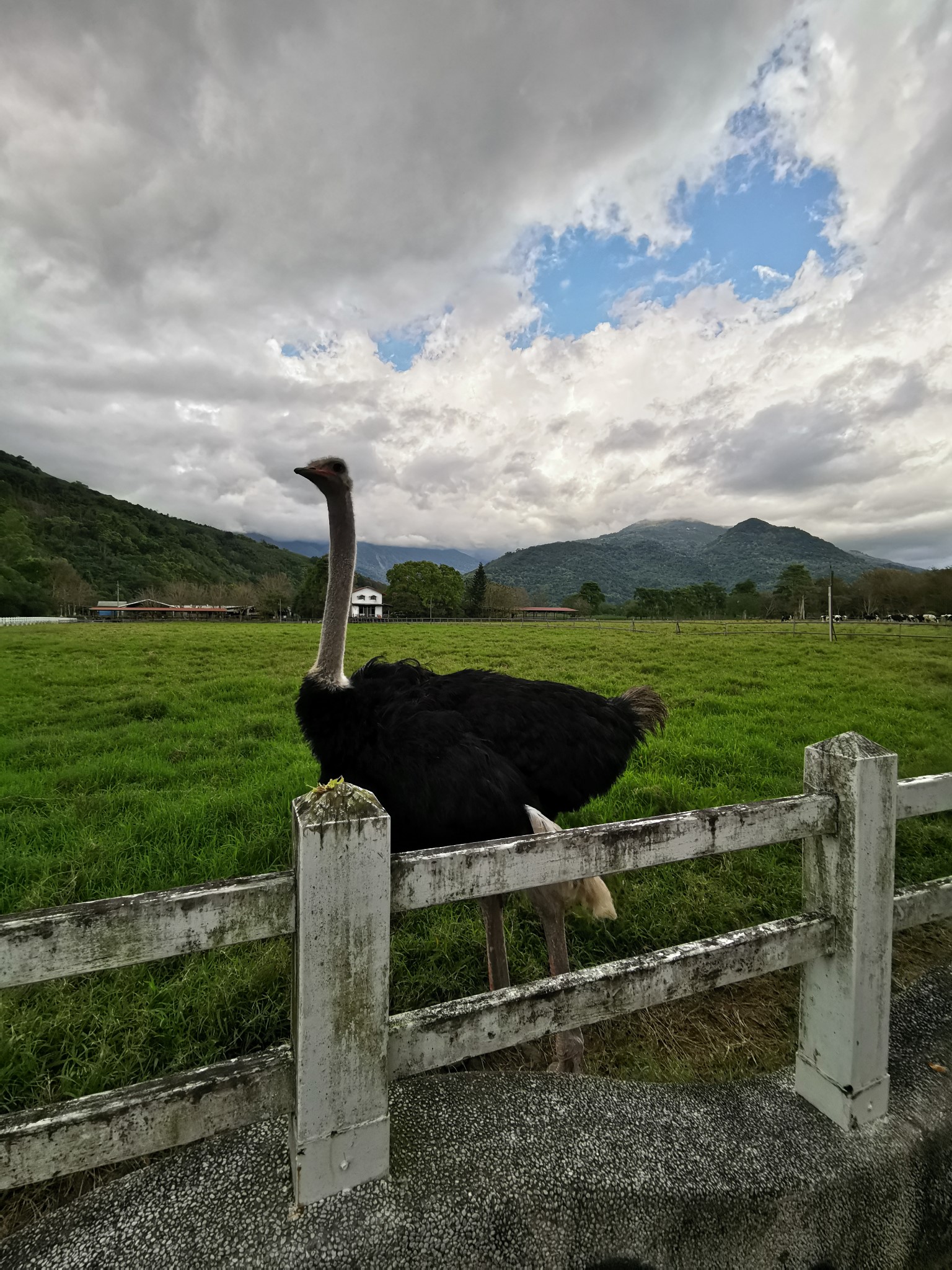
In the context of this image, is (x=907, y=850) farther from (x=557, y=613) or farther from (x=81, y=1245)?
(x=557, y=613)

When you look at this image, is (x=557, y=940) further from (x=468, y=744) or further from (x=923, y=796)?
(x=923, y=796)

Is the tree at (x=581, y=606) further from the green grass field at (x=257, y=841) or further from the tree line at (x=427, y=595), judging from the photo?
the green grass field at (x=257, y=841)

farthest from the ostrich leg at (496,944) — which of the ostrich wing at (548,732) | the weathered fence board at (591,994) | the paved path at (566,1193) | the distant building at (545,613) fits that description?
the distant building at (545,613)

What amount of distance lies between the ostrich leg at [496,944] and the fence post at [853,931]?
49.4 inches

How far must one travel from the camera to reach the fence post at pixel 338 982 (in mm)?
1286

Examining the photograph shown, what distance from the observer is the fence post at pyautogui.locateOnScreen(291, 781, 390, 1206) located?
1286 millimetres

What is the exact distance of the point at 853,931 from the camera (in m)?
1.93

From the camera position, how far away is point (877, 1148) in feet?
6.07

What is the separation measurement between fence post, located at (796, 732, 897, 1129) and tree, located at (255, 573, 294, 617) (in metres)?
78.3

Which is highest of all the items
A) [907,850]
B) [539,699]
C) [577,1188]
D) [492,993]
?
[539,699]

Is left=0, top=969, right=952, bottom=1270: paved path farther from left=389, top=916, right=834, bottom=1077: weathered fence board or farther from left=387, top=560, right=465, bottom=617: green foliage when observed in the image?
left=387, top=560, right=465, bottom=617: green foliage

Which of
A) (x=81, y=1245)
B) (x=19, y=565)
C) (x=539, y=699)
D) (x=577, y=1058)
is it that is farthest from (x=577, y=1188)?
(x=19, y=565)

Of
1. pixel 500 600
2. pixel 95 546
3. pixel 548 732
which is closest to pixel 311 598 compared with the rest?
pixel 500 600

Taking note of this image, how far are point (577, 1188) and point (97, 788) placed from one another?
5.89 metres
